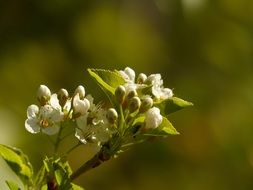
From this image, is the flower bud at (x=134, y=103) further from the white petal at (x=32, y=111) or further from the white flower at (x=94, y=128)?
the white petal at (x=32, y=111)

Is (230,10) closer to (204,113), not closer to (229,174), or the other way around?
(204,113)

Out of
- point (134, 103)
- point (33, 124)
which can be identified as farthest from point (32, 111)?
point (134, 103)

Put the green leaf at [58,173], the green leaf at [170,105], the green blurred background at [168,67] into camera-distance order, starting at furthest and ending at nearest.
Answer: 1. the green blurred background at [168,67]
2. the green leaf at [170,105]
3. the green leaf at [58,173]

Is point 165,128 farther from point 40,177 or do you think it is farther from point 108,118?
point 40,177

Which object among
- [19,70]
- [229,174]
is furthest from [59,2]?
[229,174]

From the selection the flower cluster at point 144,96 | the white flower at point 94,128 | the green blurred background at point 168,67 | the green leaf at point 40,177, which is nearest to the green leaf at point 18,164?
the green leaf at point 40,177

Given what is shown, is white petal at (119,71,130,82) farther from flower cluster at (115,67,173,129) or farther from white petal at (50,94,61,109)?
white petal at (50,94,61,109)

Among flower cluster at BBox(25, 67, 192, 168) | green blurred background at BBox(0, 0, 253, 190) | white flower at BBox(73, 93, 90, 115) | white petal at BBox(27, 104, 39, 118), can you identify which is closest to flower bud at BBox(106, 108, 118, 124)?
flower cluster at BBox(25, 67, 192, 168)
